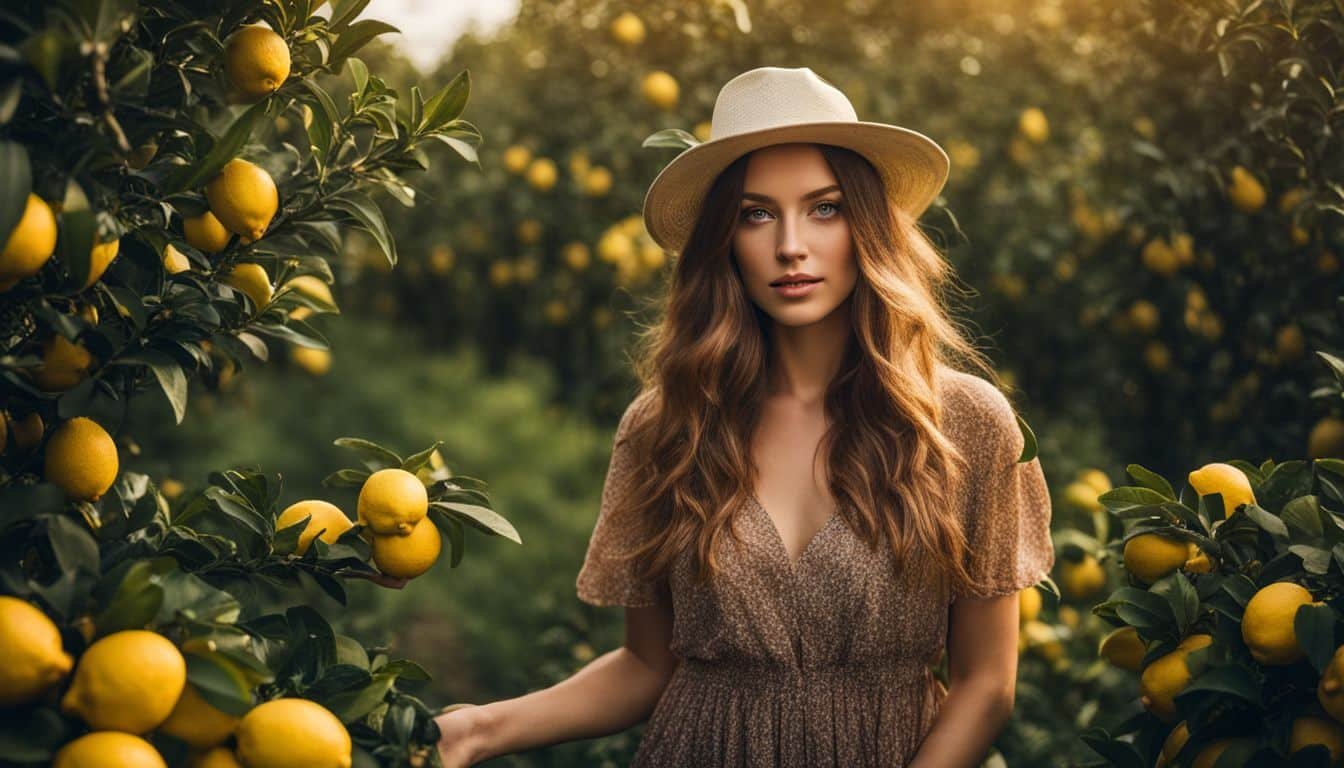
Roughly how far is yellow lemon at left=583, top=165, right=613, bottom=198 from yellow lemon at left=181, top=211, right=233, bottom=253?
233 cm

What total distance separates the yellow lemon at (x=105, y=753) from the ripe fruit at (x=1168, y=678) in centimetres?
106

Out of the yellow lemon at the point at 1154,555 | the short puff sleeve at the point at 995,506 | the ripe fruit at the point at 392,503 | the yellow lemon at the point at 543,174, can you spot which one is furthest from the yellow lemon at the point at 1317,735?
the yellow lemon at the point at 543,174

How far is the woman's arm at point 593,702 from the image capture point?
5.36 feet

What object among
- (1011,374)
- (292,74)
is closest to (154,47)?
(292,74)

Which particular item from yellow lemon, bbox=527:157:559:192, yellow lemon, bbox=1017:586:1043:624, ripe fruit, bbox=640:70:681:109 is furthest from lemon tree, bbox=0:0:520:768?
yellow lemon, bbox=527:157:559:192

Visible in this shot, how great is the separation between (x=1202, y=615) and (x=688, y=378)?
784mm

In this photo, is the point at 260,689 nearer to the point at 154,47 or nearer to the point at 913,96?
the point at 154,47

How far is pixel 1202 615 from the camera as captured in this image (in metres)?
1.41

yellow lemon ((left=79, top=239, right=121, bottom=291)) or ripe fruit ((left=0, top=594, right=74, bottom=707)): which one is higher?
yellow lemon ((left=79, top=239, right=121, bottom=291))

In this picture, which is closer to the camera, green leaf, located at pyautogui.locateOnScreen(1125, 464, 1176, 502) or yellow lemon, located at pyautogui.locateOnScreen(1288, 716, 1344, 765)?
yellow lemon, located at pyautogui.locateOnScreen(1288, 716, 1344, 765)

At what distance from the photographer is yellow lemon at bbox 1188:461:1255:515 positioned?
1.47 meters

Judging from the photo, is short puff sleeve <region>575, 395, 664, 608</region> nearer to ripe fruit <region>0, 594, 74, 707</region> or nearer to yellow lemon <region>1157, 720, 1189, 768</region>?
yellow lemon <region>1157, 720, 1189, 768</region>

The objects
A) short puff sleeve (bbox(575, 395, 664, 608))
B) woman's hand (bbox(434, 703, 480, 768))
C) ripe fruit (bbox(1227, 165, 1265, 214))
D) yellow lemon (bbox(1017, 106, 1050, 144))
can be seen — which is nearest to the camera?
woman's hand (bbox(434, 703, 480, 768))

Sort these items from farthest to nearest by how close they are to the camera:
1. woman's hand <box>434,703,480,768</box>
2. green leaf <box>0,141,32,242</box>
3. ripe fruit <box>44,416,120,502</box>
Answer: woman's hand <box>434,703,480,768</box>
ripe fruit <box>44,416,120,502</box>
green leaf <box>0,141,32,242</box>
